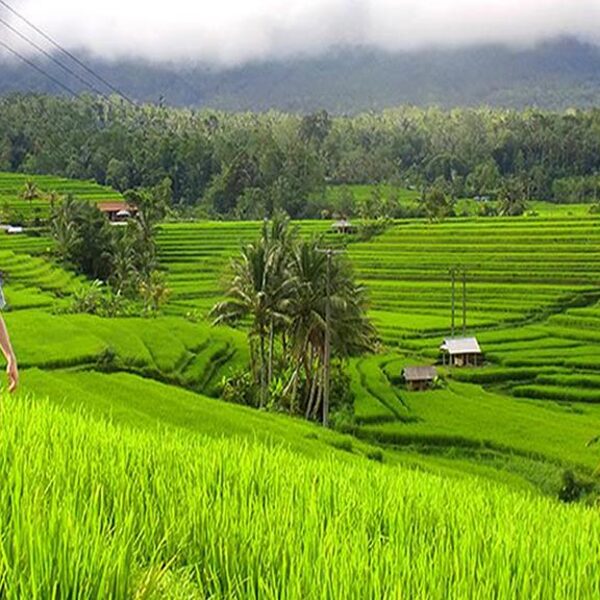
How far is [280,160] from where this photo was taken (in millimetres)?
99875

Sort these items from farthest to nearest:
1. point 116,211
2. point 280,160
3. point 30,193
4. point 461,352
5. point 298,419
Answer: point 280,160, point 116,211, point 30,193, point 461,352, point 298,419

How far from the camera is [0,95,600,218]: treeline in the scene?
97125mm

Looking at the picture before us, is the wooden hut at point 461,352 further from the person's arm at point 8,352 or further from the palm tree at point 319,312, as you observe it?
the person's arm at point 8,352

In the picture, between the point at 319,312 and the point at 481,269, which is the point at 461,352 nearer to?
the point at 319,312

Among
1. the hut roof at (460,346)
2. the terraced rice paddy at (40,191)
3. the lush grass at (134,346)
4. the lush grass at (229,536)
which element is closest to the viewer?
the lush grass at (229,536)

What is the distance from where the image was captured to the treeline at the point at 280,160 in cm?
9712

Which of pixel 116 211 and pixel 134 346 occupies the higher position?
pixel 116 211

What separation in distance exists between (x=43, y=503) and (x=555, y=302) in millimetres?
44903

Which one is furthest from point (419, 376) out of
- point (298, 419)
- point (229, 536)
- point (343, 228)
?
point (343, 228)

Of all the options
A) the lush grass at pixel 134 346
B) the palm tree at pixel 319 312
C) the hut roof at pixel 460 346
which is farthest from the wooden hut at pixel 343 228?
the palm tree at pixel 319 312

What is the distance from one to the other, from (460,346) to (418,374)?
563 cm

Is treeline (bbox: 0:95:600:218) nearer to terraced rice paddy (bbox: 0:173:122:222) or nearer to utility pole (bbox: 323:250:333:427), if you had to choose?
terraced rice paddy (bbox: 0:173:122:222)

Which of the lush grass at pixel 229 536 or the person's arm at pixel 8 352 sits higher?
the person's arm at pixel 8 352

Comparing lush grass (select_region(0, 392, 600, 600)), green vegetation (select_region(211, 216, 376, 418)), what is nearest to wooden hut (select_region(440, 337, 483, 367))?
green vegetation (select_region(211, 216, 376, 418))
